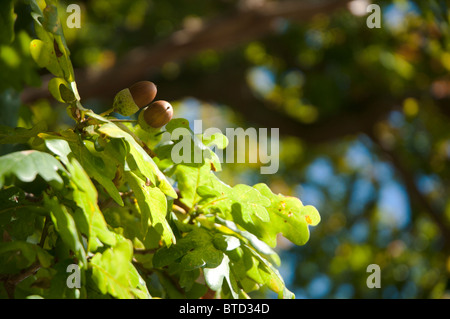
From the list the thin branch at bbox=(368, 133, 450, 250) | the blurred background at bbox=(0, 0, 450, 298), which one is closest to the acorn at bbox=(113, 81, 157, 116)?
the blurred background at bbox=(0, 0, 450, 298)

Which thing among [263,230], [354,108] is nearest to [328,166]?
[354,108]

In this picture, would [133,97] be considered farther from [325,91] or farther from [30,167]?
[325,91]

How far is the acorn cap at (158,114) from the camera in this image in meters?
0.75

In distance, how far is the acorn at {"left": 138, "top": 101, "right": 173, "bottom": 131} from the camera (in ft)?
2.48

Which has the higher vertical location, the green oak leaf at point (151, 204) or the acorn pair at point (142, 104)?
the acorn pair at point (142, 104)

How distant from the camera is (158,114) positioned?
757 mm

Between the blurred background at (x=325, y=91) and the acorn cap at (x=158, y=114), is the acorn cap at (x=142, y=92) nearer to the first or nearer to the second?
the acorn cap at (x=158, y=114)

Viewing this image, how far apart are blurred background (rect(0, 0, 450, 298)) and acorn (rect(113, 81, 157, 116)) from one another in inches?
82.6

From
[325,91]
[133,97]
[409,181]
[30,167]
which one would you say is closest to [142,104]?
[133,97]

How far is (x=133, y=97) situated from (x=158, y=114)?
2.1 inches

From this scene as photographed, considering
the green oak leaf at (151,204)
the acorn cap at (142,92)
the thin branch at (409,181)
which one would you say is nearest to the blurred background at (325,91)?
the thin branch at (409,181)

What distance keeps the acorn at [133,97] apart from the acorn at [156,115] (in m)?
0.02

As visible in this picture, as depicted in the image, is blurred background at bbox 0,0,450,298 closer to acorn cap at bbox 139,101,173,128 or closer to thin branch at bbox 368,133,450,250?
thin branch at bbox 368,133,450,250

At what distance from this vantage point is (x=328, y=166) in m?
4.79
